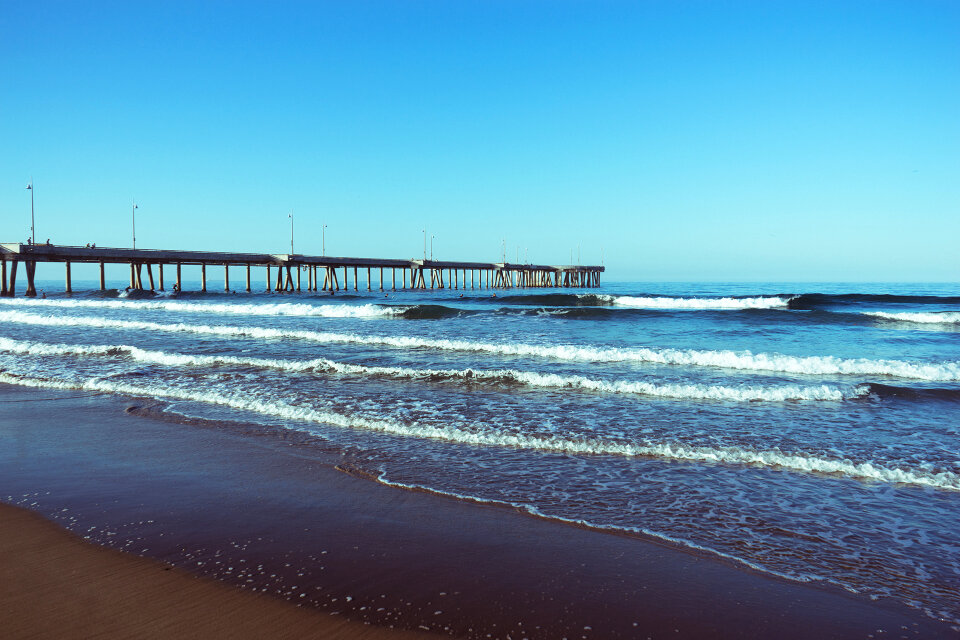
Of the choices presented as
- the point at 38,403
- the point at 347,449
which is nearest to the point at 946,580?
the point at 347,449

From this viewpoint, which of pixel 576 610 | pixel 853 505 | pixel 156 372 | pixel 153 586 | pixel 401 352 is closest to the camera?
pixel 576 610

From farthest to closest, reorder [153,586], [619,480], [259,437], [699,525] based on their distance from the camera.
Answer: [259,437] < [619,480] < [699,525] < [153,586]

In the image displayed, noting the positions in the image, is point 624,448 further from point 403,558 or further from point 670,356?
point 670,356

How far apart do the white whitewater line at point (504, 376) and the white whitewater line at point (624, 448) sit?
279 centimetres

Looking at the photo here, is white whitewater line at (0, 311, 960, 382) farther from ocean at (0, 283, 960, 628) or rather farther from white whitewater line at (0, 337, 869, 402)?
white whitewater line at (0, 337, 869, 402)

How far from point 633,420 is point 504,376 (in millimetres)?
3131

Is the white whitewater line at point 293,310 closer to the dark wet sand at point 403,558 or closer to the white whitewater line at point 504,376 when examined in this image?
the white whitewater line at point 504,376

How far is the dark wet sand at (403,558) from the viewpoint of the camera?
2.49m

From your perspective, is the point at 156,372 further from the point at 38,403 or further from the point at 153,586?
the point at 153,586

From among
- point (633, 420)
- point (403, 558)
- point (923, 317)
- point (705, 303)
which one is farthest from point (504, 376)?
point (705, 303)

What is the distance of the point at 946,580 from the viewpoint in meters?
2.97

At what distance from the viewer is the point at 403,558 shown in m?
3.06

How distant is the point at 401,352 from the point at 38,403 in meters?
6.49

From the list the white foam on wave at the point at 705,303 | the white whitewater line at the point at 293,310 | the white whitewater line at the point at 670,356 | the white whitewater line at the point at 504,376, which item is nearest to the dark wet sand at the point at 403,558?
the white whitewater line at the point at 504,376
